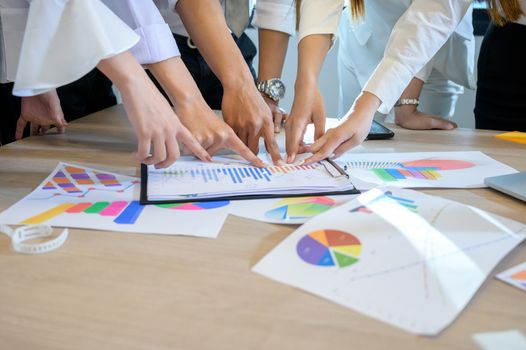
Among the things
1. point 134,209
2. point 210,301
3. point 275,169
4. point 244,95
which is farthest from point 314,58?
point 210,301

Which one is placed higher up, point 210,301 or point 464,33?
point 464,33

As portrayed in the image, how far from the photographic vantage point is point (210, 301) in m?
0.45

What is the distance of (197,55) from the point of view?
3.92 ft

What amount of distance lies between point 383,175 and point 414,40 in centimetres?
32

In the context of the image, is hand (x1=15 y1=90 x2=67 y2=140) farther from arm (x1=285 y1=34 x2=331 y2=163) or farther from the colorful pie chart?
the colorful pie chart

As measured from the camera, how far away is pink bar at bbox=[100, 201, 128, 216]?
24.9 inches

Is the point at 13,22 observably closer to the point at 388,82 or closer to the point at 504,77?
the point at 388,82

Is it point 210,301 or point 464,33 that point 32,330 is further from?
point 464,33

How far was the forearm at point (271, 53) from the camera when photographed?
115cm

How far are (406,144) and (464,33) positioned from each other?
470 mm

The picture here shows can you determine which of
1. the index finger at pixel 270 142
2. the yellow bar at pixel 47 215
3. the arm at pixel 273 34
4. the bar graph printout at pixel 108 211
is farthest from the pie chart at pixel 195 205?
the arm at pixel 273 34

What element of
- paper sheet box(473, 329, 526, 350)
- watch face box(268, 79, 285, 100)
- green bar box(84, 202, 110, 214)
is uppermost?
watch face box(268, 79, 285, 100)

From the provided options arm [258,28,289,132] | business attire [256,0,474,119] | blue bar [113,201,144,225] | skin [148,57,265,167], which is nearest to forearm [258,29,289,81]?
arm [258,28,289,132]

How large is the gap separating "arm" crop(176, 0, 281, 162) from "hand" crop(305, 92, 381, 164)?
11 centimetres
